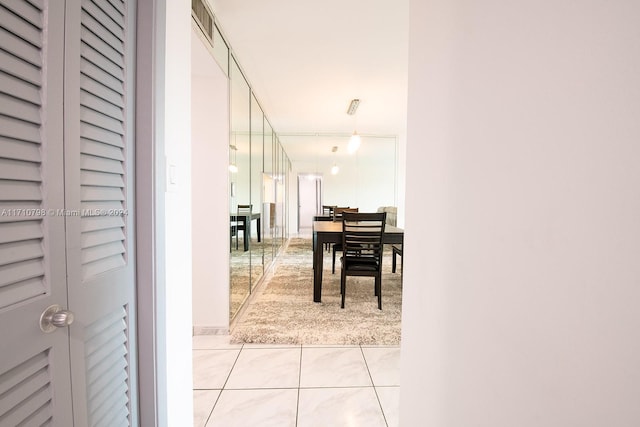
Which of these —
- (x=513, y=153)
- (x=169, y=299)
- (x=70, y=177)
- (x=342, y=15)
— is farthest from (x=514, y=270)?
(x=342, y=15)

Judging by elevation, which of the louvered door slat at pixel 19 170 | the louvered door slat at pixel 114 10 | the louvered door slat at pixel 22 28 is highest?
the louvered door slat at pixel 114 10

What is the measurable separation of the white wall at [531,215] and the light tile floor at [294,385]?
2.64 ft

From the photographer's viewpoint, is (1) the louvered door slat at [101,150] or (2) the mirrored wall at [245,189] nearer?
(1) the louvered door slat at [101,150]

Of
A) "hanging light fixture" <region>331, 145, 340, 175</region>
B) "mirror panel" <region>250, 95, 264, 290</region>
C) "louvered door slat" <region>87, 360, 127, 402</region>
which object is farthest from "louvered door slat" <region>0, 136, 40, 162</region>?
"hanging light fixture" <region>331, 145, 340, 175</region>

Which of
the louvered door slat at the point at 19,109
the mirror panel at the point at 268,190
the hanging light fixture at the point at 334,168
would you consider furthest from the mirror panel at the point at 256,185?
the hanging light fixture at the point at 334,168

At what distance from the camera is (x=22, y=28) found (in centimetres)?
61

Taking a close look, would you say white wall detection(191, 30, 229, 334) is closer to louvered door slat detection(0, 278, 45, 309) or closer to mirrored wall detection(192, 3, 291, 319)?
mirrored wall detection(192, 3, 291, 319)

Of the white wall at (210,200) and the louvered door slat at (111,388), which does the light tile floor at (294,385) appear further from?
the louvered door slat at (111,388)

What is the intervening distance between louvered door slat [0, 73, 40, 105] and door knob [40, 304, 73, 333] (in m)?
0.48

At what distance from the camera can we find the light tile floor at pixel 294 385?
1.59 metres

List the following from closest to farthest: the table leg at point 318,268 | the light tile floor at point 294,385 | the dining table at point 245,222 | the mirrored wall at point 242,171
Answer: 1. the light tile floor at point 294,385
2. the mirrored wall at point 242,171
3. the dining table at point 245,222
4. the table leg at point 318,268

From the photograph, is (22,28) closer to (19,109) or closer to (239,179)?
Result: (19,109)

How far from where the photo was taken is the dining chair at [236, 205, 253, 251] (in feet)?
9.93

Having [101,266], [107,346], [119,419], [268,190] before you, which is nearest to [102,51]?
[101,266]
